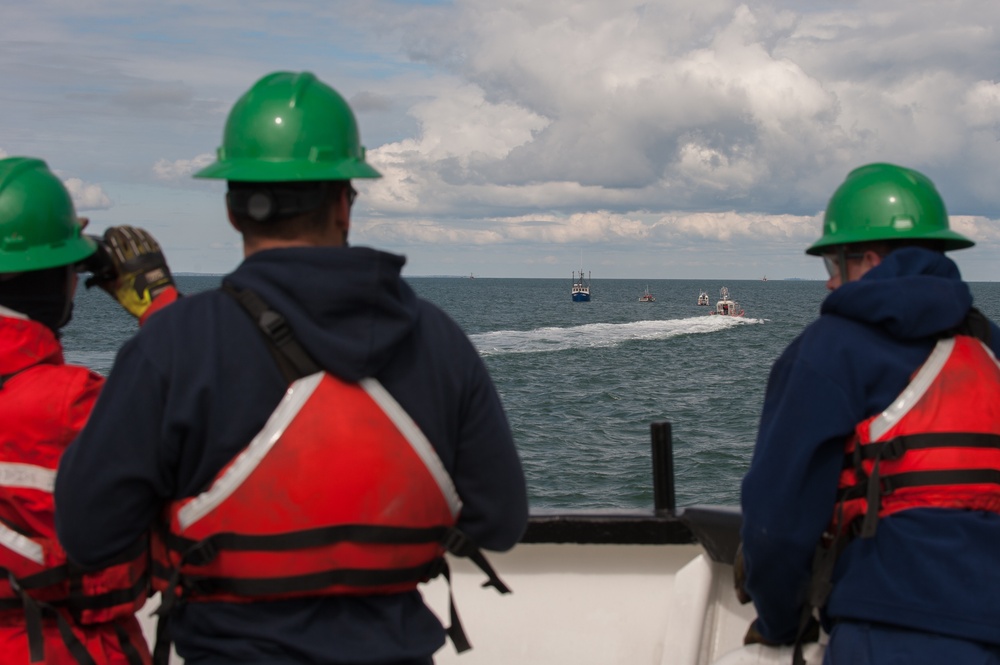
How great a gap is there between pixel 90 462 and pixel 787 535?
1567mm

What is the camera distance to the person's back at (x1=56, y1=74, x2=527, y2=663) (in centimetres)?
209

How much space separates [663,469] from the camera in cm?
466

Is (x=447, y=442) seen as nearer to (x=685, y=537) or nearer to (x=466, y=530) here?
(x=466, y=530)

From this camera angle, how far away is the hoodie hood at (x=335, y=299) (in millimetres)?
2111

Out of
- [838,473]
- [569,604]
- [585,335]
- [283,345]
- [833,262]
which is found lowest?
[585,335]

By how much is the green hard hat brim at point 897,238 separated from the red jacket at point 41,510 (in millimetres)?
1934

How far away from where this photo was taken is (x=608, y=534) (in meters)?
4.41

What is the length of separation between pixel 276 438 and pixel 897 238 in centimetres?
172

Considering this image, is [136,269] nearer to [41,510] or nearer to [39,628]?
[41,510]

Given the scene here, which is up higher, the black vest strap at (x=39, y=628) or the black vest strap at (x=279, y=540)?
the black vest strap at (x=279, y=540)

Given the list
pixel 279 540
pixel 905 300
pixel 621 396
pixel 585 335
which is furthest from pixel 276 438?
pixel 585 335

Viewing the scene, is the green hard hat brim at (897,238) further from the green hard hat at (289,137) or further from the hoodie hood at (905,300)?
the green hard hat at (289,137)

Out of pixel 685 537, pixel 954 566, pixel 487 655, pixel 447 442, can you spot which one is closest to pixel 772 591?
pixel 954 566

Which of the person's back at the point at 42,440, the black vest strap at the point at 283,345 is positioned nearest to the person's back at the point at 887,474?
the black vest strap at the point at 283,345
